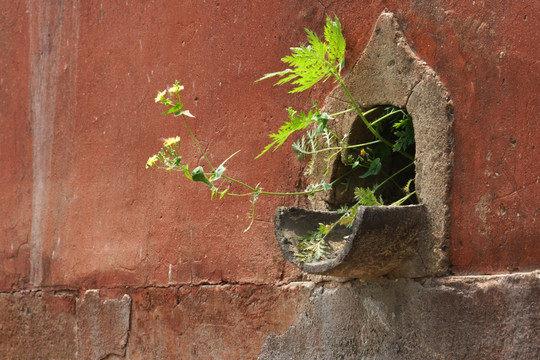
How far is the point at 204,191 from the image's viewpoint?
336cm

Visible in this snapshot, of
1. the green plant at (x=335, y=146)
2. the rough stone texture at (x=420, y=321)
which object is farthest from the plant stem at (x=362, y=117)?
the rough stone texture at (x=420, y=321)

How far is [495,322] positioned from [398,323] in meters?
0.37

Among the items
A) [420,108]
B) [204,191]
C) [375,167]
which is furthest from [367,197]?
[204,191]

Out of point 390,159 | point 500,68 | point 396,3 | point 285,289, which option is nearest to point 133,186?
point 285,289

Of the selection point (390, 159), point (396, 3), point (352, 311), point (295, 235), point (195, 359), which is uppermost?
point (396, 3)

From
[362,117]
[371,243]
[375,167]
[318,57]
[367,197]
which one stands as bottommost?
[371,243]

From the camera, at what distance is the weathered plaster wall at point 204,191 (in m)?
2.21

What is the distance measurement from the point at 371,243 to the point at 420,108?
0.43 meters

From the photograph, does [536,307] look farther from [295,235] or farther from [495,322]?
[295,235]

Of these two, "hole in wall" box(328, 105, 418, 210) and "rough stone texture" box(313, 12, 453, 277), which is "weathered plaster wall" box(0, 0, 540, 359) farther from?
"hole in wall" box(328, 105, 418, 210)

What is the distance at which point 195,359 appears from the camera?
131 inches

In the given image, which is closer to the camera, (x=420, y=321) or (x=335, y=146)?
(x=420, y=321)

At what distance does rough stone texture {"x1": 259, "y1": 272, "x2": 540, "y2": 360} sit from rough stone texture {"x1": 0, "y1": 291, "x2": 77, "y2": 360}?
1600 millimetres

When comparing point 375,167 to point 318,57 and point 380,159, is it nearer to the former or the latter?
point 380,159
